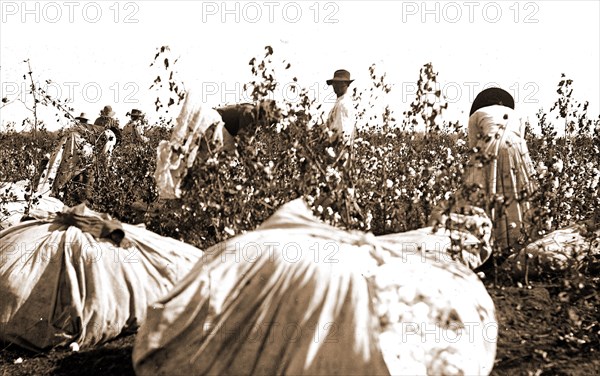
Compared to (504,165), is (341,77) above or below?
above

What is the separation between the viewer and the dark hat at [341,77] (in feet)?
27.0

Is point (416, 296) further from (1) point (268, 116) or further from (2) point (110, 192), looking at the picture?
(2) point (110, 192)

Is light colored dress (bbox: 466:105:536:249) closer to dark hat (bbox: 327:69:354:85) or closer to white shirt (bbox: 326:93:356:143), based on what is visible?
white shirt (bbox: 326:93:356:143)

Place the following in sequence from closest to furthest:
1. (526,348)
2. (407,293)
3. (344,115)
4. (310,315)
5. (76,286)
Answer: (310,315)
(407,293)
(526,348)
(76,286)
(344,115)

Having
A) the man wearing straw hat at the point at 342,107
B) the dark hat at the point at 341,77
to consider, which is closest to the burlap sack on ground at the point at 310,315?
the man wearing straw hat at the point at 342,107

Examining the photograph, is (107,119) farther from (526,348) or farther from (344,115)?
(526,348)

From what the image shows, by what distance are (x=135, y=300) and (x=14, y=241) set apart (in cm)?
91

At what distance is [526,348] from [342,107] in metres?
4.48

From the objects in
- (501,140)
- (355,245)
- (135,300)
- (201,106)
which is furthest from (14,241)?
(501,140)

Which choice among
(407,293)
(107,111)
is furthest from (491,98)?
(107,111)

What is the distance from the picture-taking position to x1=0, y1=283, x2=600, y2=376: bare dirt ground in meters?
3.66

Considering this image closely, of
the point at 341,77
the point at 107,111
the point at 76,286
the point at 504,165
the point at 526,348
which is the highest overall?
the point at 341,77

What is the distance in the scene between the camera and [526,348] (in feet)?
12.6

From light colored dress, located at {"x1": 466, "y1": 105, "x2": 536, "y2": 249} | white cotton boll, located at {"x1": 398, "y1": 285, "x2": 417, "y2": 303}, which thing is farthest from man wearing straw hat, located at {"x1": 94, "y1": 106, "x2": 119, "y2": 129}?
white cotton boll, located at {"x1": 398, "y1": 285, "x2": 417, "y2": 303}
